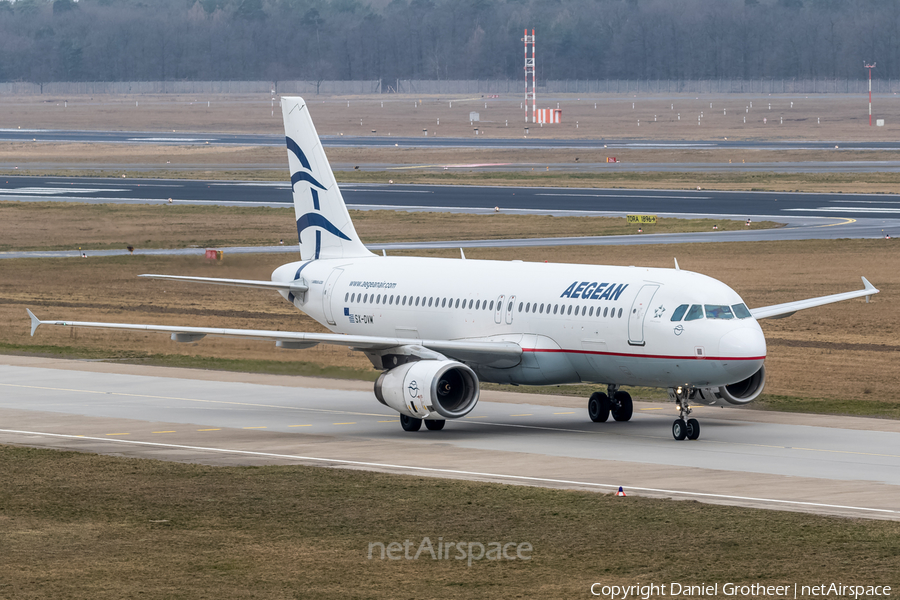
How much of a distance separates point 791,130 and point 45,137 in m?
107

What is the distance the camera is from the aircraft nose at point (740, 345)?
111 ft

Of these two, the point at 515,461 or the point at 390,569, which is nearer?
the point at 390,569

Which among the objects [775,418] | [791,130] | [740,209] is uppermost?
[791,130]

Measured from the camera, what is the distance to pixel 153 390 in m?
45.3

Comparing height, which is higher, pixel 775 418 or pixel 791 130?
pixel 791 130

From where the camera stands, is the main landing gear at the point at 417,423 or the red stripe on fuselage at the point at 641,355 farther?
the main landing gear at the point at 417,423

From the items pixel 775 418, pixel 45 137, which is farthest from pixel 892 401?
pixel 45 137

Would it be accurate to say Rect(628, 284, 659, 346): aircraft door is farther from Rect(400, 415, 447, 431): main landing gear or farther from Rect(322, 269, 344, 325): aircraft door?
Rect(322, 269, 344, 325): aircraft door

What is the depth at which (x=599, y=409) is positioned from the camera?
39125 mm

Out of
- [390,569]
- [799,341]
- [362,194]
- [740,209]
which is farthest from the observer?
[362,194]

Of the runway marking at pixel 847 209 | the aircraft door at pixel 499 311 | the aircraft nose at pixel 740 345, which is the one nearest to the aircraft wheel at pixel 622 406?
the aircraft door at pixel 499 311

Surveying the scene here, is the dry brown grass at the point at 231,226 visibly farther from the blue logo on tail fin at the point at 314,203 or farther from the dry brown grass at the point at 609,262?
the blue logo on tail fin at the point at 314,203

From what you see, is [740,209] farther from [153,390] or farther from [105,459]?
[105,459]

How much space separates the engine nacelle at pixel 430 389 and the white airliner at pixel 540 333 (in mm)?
37
